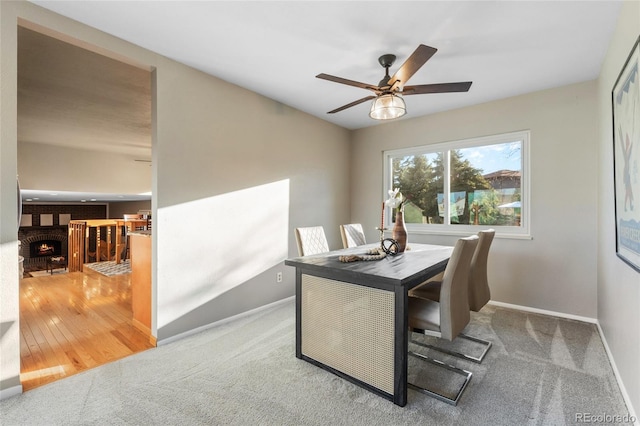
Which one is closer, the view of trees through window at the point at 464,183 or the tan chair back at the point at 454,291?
the tan chair back at the point at 454,291

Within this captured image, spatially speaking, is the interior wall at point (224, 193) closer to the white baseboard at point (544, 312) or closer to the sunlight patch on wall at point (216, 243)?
the sunlight patch on wall at point (216, 243)

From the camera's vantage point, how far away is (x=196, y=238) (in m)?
2.80

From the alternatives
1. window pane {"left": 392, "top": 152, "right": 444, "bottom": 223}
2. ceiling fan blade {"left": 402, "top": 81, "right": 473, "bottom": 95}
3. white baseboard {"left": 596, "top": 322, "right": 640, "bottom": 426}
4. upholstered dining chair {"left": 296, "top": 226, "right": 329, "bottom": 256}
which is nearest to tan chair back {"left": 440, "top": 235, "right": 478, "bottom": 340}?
white baseboard {"left": 596, "top": 322, "right": 640, "bottom": 426}

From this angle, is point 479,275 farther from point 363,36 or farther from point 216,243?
point 216,243

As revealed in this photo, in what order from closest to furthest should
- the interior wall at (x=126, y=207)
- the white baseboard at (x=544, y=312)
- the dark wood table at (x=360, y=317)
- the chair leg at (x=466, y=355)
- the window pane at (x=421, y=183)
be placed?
the dark wood table at (x=360, y=317) < the chair leg at (x=466, y=355) < the white baseboard at (x=544, y=312) < the window pane at (x=421, y=183) < the interior wall at (x=126, y=207)

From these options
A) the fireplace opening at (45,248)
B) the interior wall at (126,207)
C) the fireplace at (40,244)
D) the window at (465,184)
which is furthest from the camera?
the fireplace opening at (45,248)

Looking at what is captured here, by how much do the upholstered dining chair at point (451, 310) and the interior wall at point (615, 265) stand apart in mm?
841

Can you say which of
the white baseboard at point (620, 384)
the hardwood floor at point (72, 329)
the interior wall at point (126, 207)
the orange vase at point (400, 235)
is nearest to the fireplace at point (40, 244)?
the interior wall at point (126, 207)

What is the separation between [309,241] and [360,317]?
1146mm

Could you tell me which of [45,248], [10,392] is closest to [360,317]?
[10,392]

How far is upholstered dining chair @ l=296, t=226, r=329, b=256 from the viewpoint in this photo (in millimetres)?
2826

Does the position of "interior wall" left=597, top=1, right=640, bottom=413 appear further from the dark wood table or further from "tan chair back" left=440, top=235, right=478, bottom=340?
the dark wood table

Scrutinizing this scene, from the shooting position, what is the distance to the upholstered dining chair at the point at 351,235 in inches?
132

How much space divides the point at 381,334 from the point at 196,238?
6.26 feet
